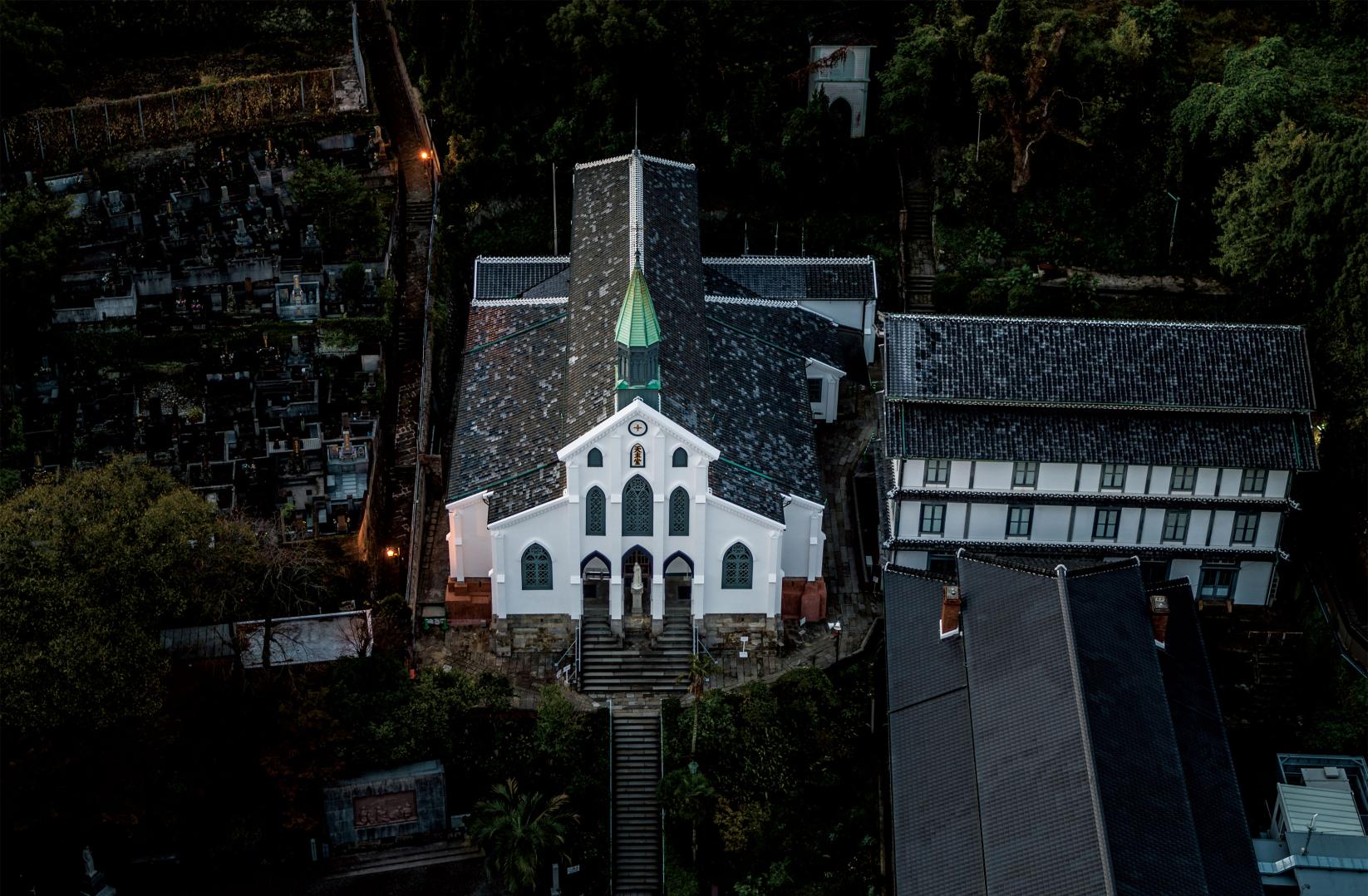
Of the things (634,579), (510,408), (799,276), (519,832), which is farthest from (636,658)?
(799,276)

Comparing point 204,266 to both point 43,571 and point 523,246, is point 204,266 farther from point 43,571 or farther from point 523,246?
point 43,571

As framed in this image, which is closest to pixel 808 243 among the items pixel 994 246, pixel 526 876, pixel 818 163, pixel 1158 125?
pixel 818 163

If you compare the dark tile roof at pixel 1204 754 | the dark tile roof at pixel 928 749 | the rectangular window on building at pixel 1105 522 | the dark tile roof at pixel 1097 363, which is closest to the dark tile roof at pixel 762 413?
the dark tile roof at pixel 1097 363

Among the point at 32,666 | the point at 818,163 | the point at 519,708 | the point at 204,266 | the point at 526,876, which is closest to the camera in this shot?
the point at 32,666

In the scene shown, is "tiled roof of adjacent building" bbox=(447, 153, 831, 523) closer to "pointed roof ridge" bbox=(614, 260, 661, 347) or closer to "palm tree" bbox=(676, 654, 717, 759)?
"pointed roof ridge" bbox=(614, 260, 661, 347)

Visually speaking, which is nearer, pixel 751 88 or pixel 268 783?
pixel 268 783

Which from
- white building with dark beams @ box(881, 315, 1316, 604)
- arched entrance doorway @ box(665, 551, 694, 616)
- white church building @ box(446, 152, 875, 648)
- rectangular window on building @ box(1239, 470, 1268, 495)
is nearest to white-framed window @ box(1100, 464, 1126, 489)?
white building with dark beams @ box(881, 315, 1316, 604)

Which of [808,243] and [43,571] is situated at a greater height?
[808,243]

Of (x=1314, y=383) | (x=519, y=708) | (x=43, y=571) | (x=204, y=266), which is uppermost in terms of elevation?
(x=204, y=266)
